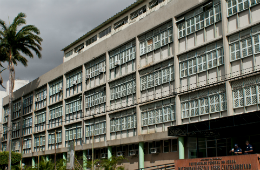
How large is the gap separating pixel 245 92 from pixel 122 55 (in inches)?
560

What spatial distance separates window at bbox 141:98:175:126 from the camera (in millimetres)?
28125

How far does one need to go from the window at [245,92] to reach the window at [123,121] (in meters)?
10.9

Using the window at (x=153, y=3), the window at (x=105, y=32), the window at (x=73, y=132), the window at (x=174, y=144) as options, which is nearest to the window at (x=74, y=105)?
the window at (x=73, y=132)

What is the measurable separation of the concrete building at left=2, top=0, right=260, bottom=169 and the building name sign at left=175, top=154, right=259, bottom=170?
2.38m

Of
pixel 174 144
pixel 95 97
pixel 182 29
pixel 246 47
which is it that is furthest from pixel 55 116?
pixel 246 47

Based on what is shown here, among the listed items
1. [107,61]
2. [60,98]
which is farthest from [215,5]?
[60,98]

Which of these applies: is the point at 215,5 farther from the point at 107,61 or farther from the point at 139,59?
the point at 107,61

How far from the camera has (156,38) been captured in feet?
99.4

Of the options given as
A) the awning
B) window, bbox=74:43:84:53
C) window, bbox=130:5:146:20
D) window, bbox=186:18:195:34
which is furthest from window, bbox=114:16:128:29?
the awning

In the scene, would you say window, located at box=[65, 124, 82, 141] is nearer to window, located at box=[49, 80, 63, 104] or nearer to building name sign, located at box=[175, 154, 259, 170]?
window, located at box=[49, 80, 63, 104]

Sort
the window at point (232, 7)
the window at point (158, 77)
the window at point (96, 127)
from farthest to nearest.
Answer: the window at point (96, 127)
the window at point (158, 77)
the window at point (232, 7)

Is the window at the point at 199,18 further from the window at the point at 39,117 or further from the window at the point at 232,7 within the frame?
the window at the point at 39,117

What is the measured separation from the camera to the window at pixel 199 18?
25188 millimetres

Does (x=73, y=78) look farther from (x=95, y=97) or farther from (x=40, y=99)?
(x=40, y=99)
